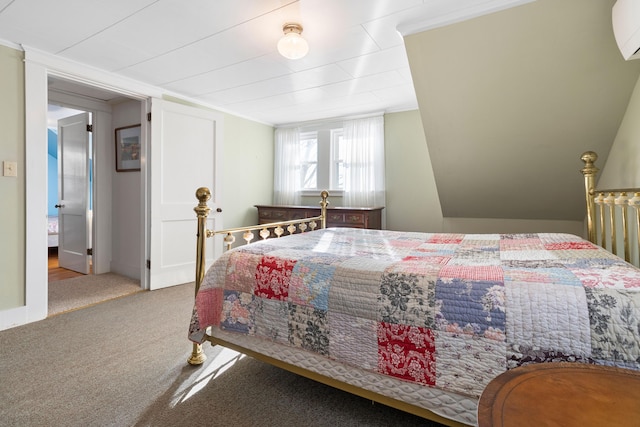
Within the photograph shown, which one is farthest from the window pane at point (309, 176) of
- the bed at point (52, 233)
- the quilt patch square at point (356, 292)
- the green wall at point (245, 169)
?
the bed at point (52, 233)

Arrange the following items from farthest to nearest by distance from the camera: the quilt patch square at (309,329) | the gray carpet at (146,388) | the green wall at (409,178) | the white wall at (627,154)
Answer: the green wall at (409,178) → the white wall at (627,154) → the gray carpet at (146,388) → the quilt patch square at (309,329)

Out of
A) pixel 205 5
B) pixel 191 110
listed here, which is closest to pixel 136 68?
pixel 191 110

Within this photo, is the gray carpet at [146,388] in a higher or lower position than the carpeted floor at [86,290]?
lower

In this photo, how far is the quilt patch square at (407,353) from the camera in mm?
1175

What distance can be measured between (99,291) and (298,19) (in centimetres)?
333

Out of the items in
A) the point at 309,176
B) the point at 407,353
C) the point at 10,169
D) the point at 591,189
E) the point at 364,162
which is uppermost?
the point at 364,162

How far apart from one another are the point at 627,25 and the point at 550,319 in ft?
5.80

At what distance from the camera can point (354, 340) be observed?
4.32 feet

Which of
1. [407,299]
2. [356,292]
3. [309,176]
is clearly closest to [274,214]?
[309,176]

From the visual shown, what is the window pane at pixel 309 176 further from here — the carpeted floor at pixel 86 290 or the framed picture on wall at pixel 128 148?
the carpeted floor at pixel 86 290

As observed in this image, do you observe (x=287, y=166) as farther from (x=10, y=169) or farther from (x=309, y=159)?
(x=10, y=169)

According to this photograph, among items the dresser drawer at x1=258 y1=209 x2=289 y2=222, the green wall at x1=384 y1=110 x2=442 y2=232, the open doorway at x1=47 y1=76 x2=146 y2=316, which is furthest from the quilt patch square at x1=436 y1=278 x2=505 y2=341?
the open doorway at x1=47 y1=76 x2=146 y2=316

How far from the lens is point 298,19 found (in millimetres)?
2143

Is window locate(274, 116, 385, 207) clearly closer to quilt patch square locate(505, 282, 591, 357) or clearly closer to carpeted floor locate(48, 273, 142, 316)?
carpeted floor locate(48, 273, 142, 316)
